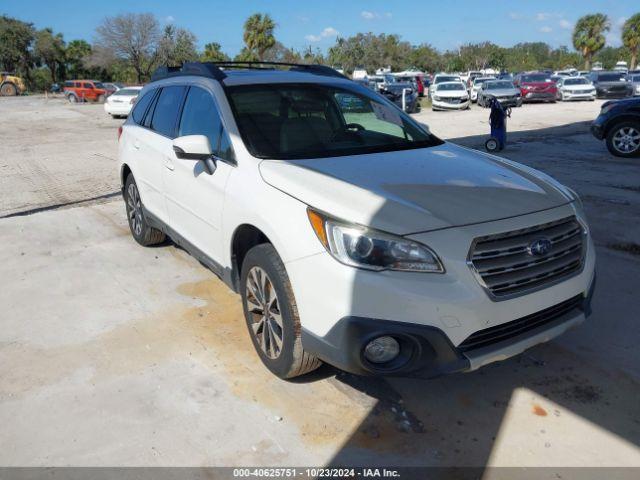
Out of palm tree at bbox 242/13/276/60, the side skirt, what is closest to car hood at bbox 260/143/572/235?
the side skirt

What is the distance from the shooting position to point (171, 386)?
322 cm

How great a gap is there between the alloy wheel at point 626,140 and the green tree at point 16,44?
68.5m

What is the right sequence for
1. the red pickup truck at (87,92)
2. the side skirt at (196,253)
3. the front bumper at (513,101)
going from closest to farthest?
the side skirt at (196,253), the front bumper at (513,101), the red pickup truck at (87,92)

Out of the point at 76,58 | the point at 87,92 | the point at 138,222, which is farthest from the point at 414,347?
the point at 76,58

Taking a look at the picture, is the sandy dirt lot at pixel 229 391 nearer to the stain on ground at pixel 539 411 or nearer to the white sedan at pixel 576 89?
the stain on ground at pixel 539 411

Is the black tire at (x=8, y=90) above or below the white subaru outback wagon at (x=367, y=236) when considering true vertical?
above

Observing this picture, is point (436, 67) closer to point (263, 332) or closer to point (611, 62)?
point (611, 62)

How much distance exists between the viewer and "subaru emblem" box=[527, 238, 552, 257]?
2.72 meters

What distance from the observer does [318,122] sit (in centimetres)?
391

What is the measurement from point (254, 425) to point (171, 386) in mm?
653

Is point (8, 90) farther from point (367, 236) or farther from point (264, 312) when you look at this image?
point (367, 236)

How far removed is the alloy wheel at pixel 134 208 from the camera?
5.45 m

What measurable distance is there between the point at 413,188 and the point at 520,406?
133 cm

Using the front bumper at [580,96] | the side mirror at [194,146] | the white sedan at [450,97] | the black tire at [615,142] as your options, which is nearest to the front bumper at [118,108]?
the white sedan at [450,97]
